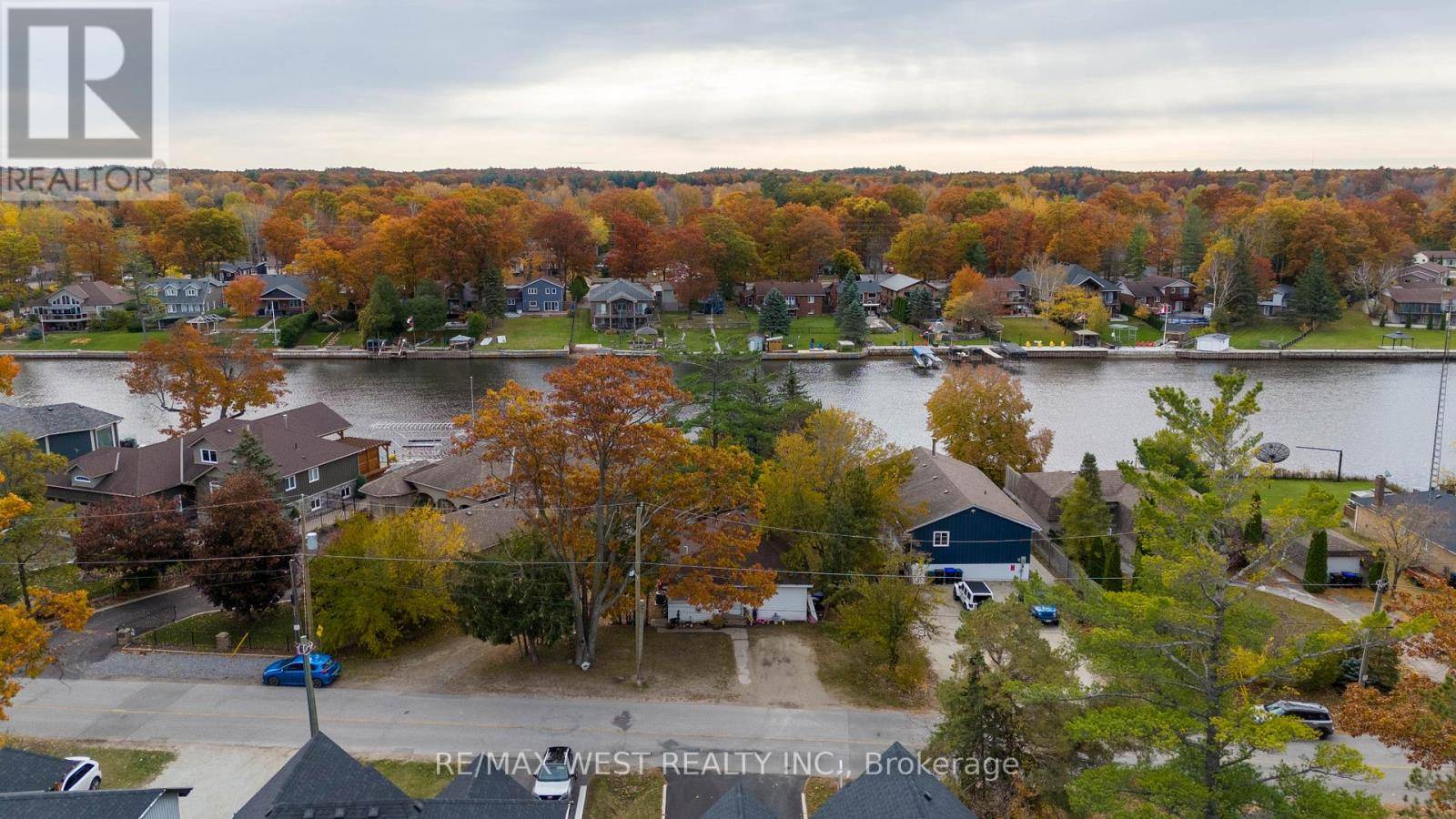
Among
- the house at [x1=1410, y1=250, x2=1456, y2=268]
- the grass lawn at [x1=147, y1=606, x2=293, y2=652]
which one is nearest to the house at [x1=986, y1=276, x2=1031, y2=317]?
the house at [x1=1410, y1=250, x2=1456, y2=268]

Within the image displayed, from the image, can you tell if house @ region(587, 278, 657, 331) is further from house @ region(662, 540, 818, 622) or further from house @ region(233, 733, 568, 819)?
house @ region(233, 733, 568, 819)

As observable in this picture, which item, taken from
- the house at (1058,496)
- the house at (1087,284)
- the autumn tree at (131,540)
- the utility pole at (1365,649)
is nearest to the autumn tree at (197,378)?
the autumn tree at (131,540)

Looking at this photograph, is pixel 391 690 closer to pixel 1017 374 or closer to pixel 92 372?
pixel 1017 374

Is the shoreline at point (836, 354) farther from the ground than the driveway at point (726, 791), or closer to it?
farther from the ground

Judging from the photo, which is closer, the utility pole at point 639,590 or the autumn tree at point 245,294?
the utility pole at point 639,590

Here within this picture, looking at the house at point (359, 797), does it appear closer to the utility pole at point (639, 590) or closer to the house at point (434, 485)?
the utility pole at point (639, 590)

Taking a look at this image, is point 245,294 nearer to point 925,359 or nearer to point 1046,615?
point 925,359

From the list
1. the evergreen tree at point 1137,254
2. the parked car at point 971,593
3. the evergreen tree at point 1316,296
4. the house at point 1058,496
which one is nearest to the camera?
the parked car at point 971,593
